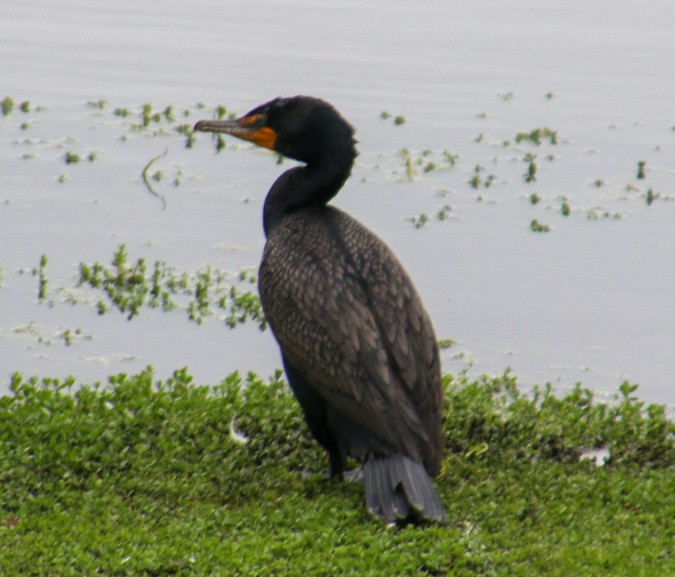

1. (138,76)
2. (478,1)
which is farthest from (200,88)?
(478,1)

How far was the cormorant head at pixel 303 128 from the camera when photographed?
20.6ft

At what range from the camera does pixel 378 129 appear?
506 inches

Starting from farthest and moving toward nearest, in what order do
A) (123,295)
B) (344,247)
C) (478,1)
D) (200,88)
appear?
(478,1) < (200,88) < (123,295) < (344,247)

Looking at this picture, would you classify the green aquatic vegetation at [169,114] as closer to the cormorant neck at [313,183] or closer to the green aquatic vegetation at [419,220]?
the green aquatic vegetation at [419,220]

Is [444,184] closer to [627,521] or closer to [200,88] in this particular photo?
[200,88]

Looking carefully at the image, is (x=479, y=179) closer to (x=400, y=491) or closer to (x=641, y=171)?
(x=641, y=171)

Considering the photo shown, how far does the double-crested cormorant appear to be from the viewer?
17.9 feet

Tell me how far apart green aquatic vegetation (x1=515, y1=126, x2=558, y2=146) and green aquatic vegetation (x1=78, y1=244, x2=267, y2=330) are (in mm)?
4459

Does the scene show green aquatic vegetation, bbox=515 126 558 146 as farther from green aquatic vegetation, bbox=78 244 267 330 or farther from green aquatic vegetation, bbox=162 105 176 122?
green aquatic vegetation, bbox=78 244 267 330

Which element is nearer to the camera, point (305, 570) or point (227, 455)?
point (305, 570)

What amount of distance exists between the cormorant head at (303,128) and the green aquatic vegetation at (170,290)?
2.18 metres

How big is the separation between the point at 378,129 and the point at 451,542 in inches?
320

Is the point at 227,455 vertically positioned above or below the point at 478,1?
below

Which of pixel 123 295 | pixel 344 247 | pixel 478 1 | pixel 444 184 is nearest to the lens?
pixel 344 247
